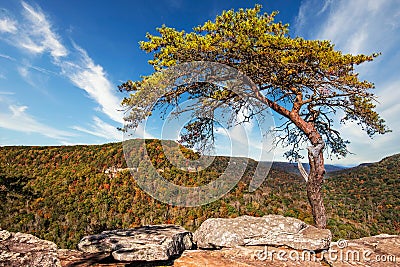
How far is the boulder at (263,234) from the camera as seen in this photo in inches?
229

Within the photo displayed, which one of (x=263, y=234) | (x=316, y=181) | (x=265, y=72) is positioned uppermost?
(x=265, y=72)

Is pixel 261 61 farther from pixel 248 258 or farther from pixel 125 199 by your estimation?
pixel 125 199

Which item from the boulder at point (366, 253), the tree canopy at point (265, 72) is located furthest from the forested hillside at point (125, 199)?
the boulder at point (366, 253)

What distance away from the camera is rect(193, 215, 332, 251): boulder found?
5.80 meters

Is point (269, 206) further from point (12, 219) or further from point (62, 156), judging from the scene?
point (62, 156)

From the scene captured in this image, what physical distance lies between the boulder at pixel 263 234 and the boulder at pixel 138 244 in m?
0.74

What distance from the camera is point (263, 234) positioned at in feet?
19.8

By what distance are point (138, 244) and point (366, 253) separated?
519 cm

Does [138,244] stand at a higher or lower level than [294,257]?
higher

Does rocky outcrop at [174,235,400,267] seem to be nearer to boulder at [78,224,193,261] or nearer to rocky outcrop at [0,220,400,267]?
rocky outcrop at [0,220,400,267]

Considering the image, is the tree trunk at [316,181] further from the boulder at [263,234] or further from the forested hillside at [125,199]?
the forested hillside at [125,199]

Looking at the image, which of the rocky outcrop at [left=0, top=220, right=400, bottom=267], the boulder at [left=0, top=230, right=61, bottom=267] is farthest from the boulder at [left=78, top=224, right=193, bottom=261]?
the boulder at [left=0, top=230, right=61, bottom=267]

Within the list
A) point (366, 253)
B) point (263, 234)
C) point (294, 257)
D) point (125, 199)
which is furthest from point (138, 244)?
point (125, 199)

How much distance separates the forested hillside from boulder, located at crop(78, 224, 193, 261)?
351cm
